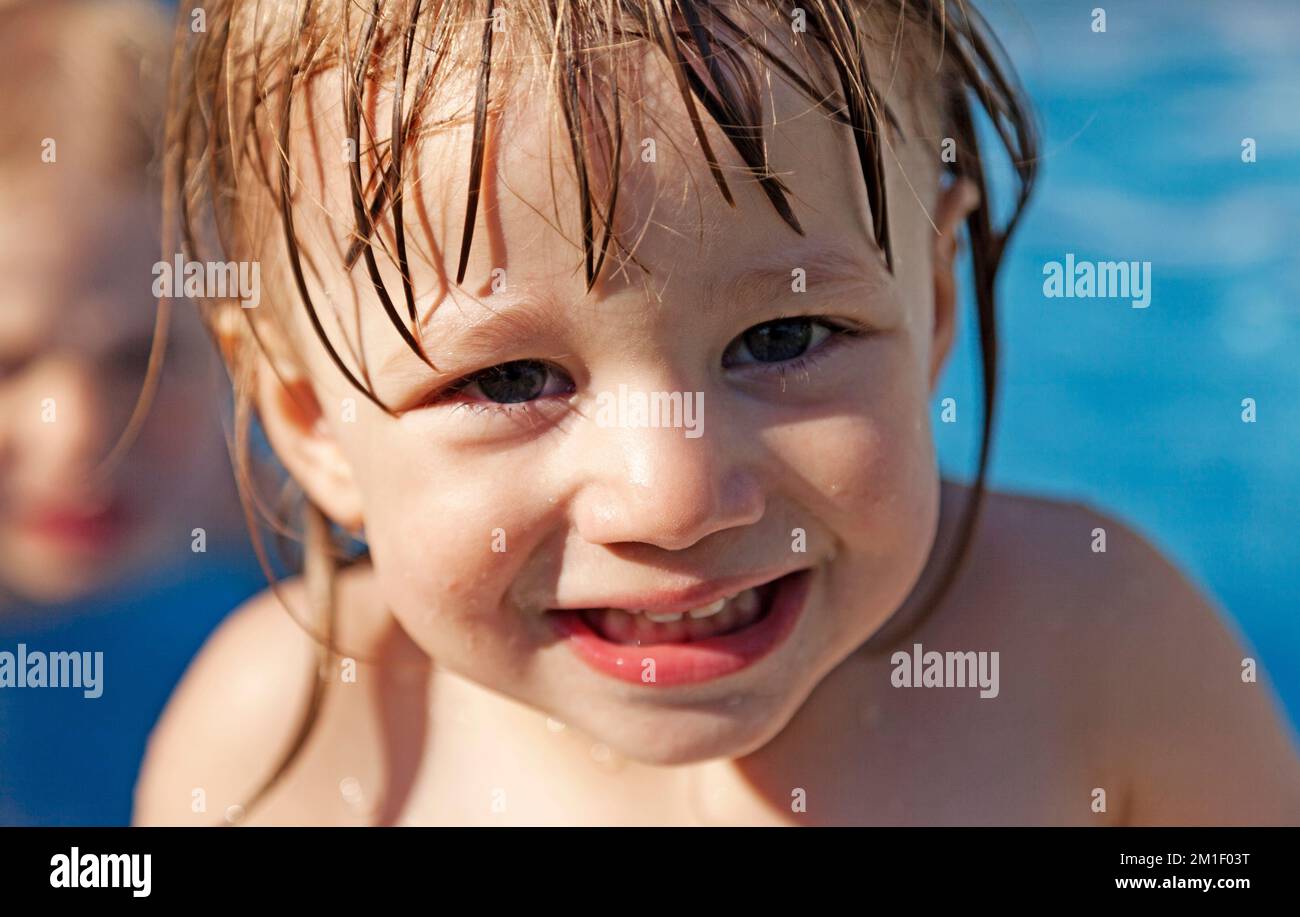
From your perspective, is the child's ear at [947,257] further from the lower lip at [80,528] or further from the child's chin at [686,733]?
the lower lip at [80,528]

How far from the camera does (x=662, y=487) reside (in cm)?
97

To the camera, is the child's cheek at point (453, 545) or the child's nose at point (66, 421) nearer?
the child's cheek at point (453, 545)

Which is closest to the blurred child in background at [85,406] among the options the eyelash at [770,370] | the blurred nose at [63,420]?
the blurred nose at [63,420]

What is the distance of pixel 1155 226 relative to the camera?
2.14 metres

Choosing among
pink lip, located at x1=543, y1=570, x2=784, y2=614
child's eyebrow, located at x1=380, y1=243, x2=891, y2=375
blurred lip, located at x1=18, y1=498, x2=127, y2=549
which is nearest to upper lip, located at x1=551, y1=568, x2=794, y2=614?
pink lip, located at x1=543, y1=570, x2=784, y2=614

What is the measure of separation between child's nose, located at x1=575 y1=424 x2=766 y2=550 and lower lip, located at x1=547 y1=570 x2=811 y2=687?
5.4 inches

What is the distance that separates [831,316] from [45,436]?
116 cm

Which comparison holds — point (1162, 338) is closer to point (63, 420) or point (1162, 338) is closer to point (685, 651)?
point (685, 651)

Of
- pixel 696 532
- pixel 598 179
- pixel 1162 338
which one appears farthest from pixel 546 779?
pixel 1162 338

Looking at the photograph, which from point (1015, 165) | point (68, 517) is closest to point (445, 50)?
point (1015, 165)

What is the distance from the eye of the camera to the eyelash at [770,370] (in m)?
1.02

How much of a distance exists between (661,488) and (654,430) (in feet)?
0.15

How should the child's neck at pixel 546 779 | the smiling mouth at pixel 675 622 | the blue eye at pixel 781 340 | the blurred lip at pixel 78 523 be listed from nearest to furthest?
1. the blue eye at pixel 781 340
2. the smiling mouth at pixel 675 622
3. the child's neck at pixel 546 779
4. the blurred lip at pixel 78 523

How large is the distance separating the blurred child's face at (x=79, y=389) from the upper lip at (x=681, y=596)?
0.90m
